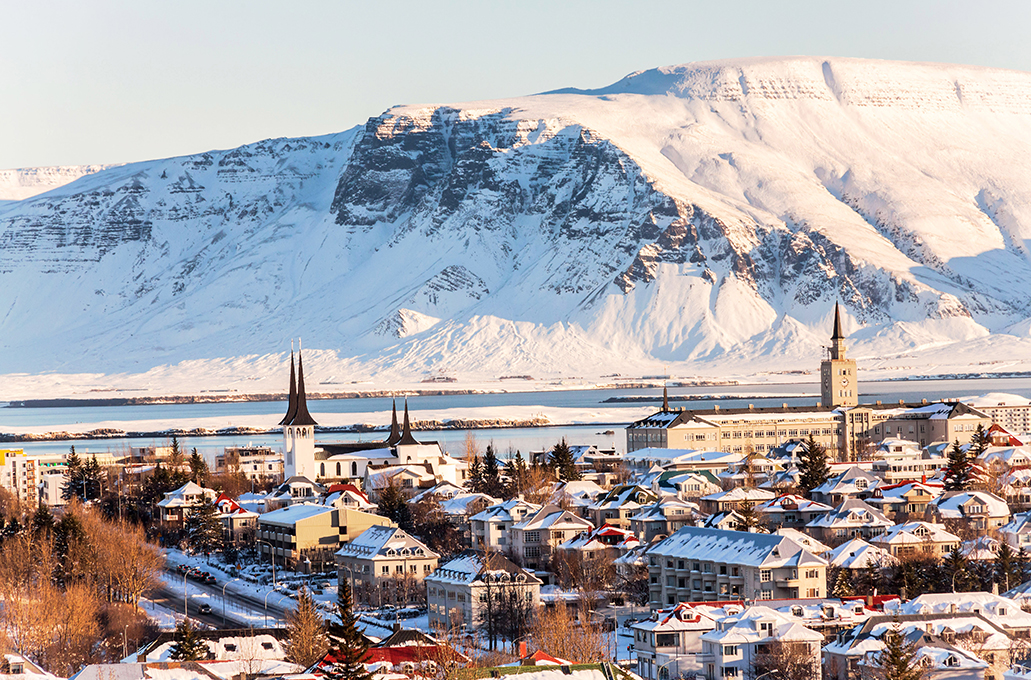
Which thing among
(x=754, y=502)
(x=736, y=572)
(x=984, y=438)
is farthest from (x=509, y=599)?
(x=984, y=438)

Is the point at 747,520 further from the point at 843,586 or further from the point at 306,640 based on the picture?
the point at 306,640

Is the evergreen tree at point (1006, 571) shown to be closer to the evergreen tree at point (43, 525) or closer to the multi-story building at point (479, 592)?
the multi-story building at point (479, 592)

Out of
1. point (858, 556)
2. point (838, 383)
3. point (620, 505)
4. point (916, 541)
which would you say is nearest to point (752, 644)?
point (858, 556)

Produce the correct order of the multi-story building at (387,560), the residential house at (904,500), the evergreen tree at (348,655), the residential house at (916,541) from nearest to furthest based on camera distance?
the evergreen tree at (348,655)
the residential house at (916,541)
the multi-story building at (387,560)
the residential house at (904,500)

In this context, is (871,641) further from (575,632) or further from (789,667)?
(575,632)

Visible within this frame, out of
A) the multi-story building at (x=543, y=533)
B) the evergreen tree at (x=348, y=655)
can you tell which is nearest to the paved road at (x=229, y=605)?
the multi-story building at (x=543, y=533)

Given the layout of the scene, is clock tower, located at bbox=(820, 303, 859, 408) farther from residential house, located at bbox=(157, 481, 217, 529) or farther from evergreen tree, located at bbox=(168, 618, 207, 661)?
evergreen tree, located at bbox=(168, 618, 207, 661)
